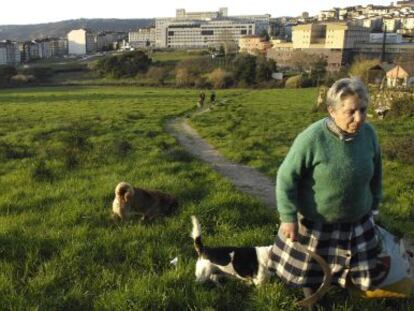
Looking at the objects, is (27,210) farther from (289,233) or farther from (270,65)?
(270,65)

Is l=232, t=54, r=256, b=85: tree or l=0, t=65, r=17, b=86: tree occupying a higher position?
l=232, t=54, r=256, b=85: tree

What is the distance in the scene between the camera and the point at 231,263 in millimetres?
5039

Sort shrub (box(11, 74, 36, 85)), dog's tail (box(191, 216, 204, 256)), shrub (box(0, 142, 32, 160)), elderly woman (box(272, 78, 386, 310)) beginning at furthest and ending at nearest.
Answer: shrub (box(11, 74, 36, 85)) < shrub (box(0, 142, 32, 160)) < dog's tail (box(191, 216, 204, 256)) < elderly woman (box(272, 78, 386, 310))

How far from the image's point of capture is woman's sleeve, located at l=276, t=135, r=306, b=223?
13.7 feet

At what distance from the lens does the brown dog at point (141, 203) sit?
292 inches

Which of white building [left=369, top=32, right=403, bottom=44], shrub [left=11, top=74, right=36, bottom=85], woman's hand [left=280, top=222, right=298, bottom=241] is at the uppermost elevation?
white building [left=369, top=32, right=403, bottom=44]

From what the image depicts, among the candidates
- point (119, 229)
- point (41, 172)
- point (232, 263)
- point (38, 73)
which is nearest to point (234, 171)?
point (41, 172)

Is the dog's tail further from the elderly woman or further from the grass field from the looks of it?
the elderly woman

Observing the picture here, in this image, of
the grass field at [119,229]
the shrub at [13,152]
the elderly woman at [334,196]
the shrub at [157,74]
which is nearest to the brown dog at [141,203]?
the grass field at [119,229]

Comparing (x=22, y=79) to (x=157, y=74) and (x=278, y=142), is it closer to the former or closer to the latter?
(x=157, y=74)

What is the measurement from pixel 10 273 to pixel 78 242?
1048 mm

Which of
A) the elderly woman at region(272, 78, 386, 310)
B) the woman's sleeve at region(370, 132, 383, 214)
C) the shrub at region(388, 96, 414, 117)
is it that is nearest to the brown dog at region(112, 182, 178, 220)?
the elderly woman at region(272, 78, 386, 310)

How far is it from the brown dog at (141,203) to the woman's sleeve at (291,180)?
352cm

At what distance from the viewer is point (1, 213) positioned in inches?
307
